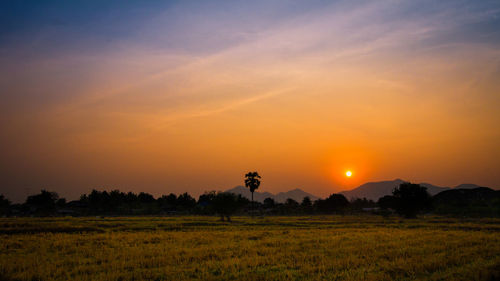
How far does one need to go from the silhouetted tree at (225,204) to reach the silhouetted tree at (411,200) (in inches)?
1781

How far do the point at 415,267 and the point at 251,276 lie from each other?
920 cm

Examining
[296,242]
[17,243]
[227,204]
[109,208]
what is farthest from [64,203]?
[296,242]

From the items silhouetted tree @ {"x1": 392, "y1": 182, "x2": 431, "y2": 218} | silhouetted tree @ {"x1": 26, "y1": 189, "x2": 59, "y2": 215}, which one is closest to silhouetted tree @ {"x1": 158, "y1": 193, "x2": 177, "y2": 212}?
silhouetted tree @ {"x1": 26, "y1": 189, "x2": 59, "y2": 215}

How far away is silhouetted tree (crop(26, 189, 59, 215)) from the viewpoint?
152 meters

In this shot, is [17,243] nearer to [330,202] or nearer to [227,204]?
[227,204]

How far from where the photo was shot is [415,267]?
65.2 ft

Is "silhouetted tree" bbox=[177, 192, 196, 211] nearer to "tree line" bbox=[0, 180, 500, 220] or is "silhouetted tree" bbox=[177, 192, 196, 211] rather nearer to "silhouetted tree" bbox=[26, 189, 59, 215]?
"tree line" bbox=[0, 180, 500, 220]

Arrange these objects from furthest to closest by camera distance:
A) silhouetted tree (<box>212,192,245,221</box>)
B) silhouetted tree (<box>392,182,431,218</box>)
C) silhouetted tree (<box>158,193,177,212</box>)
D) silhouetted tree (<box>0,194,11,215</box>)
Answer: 1. silhouetted tree (<box>158,193,177,212</box>)
2. silhouetted tree (<box>0,194,11,215</box>)
3. silhouetted tree (<box>392,182,431,218</box>)
4. silhouetted tree (<box>212,192,245,221</box>)

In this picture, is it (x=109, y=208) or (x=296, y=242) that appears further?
(x=109, y=208)

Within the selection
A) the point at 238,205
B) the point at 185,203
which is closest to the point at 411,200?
the point at 238,205

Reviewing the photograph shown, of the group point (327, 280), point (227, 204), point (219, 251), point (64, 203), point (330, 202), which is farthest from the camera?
point (64, 203)

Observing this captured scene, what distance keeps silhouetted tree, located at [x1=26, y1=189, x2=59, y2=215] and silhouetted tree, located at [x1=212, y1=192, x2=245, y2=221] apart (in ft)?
304

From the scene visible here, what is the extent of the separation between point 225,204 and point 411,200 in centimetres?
5101

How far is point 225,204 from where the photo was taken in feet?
312
